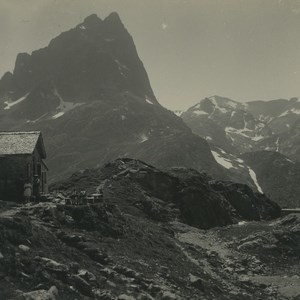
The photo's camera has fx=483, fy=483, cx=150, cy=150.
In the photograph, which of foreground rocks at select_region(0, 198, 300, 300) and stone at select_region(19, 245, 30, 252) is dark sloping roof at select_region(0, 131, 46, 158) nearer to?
foreground rocks at select_region(0, 198, 300, 300)

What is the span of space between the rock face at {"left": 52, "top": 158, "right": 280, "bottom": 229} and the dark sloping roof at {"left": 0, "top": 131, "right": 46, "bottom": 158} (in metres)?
15.8

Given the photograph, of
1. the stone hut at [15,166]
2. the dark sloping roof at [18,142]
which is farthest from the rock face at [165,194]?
the stone hut at [15,166]

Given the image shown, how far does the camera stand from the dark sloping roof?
45719 mm

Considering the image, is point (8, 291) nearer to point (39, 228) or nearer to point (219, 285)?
point (39, 228)

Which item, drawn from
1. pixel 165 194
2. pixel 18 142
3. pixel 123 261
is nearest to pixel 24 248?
pixel 123 261

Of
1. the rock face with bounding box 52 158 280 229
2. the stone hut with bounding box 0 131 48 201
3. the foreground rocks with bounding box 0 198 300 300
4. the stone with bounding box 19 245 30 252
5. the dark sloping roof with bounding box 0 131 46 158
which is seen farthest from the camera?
the rock face with bounding box 52 158 280 229

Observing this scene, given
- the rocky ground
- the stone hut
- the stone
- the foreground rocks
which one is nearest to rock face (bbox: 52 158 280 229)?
the rocky ground

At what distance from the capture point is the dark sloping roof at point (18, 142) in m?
45.7

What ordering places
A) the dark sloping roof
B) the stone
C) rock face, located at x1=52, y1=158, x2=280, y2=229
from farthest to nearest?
rock face, located at x1=52, y1=158, x2=280, y2=229 < the dark sloping roof < the stone

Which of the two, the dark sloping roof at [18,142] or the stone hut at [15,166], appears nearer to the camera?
the stone hut at [15,166]

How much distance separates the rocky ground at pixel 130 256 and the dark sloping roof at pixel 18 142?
6.19 m

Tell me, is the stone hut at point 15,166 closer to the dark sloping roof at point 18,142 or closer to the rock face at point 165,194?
the dark sloping roof at point 18,142

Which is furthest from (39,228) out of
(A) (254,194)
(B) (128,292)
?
(A) (254,194)

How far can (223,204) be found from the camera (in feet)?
258
